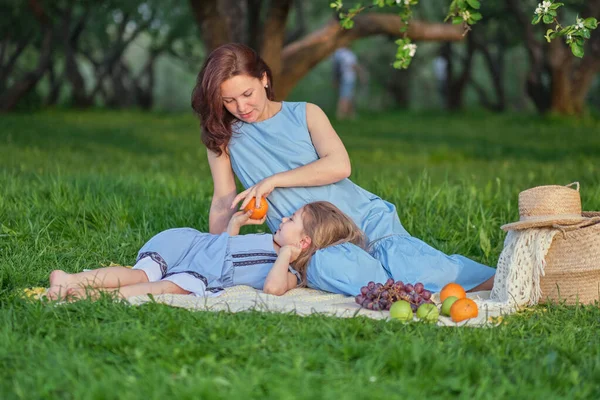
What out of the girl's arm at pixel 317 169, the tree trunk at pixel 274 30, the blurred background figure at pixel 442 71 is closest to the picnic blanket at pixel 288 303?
the girl's arm at pixel 317 169

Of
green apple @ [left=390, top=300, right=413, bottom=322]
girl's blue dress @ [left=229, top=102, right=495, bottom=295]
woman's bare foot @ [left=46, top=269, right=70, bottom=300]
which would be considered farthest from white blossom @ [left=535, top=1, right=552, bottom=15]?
woman's bare foot @ [left=46, top=269, right=70, bottom=300]

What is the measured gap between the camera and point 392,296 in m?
4.03

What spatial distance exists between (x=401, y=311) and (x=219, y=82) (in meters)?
1.56

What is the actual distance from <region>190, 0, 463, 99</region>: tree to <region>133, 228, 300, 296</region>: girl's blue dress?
21.6 feet

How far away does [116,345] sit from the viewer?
3.31 m

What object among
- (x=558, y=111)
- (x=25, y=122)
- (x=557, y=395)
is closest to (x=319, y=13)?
(x=558, y=111)

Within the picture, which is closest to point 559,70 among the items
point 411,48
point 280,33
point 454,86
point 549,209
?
point 454,86

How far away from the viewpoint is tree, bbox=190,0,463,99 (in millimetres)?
11016

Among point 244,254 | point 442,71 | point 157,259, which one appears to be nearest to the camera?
point 157,259

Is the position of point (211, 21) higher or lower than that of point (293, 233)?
higher

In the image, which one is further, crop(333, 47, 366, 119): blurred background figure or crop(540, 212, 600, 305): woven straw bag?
crop(333, 47, 366, 119): blurred background figure

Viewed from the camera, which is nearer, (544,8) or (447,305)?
(447,305)

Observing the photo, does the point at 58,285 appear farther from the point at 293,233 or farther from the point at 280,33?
the point at 280,33

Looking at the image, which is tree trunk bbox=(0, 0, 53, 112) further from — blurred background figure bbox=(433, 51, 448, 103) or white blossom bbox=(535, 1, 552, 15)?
white blossom bbox=(535, 1, 552, 15)
